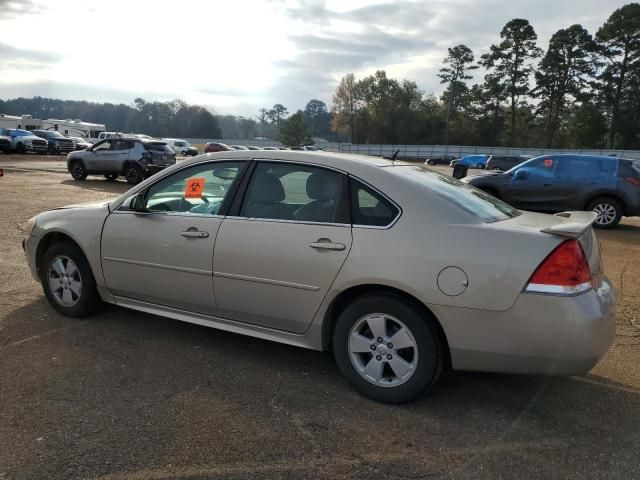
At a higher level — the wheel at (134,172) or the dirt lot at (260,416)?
the wheel at (134,172)

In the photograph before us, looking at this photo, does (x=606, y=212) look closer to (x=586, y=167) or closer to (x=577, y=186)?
(x=577, y=186)

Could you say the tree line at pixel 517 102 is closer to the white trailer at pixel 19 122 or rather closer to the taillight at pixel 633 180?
the white trailer at pixel 19 122

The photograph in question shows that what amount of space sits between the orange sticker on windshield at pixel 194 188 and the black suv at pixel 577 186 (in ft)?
29.8

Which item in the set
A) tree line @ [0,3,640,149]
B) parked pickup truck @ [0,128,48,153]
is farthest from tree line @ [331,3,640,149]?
parked pickup truck @ [0,128,48,153]

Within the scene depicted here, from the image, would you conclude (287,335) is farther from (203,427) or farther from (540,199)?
(540,199)

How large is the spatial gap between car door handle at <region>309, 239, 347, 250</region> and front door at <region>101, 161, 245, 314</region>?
31.7 inches

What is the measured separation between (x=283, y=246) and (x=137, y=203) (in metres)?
1.47

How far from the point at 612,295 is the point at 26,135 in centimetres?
3771

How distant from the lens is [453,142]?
80.5m

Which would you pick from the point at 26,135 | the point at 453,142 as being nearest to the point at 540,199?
the point at 26,135

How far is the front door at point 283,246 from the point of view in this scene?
10.9ft

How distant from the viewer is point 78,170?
1873 centimetres

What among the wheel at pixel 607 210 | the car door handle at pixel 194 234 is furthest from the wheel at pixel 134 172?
the car door handle at pixel 194 234

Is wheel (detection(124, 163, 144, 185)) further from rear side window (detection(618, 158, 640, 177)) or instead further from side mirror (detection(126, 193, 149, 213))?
side mirror (detection(126, 193, 149, 213))
